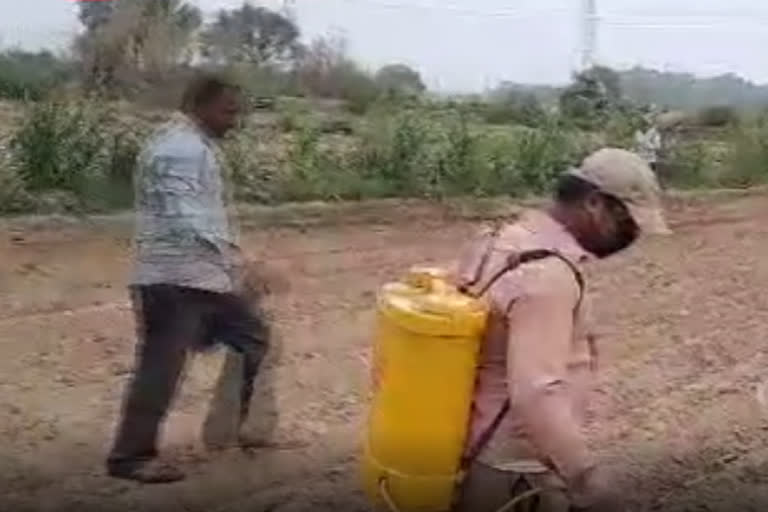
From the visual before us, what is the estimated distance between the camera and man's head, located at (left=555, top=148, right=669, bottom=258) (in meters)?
3.46

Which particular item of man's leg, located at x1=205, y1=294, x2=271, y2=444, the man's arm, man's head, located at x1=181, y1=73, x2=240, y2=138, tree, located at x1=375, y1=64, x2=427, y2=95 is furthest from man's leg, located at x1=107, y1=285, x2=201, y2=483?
tree, located at x1=375, y1=64, x2=427, y2=95

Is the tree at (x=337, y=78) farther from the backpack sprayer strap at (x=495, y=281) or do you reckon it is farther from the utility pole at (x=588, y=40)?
the backpack sprayer strap at (x=495, y=281)

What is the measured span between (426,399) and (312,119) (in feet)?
46.7

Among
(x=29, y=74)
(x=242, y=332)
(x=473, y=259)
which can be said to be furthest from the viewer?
(x=29, y=74)

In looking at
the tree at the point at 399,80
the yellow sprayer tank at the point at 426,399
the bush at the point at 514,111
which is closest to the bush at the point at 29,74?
the tree at the point at 399,80

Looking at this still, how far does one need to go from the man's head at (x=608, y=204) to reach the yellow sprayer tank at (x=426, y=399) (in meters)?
0.24

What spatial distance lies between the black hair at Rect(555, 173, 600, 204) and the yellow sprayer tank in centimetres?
26

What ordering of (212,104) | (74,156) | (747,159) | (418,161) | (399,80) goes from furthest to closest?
(747,159)
(399,80)
(418,161)
(74,156)
(212,104)

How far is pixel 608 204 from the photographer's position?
3.46 metres

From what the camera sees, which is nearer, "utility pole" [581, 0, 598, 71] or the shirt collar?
the shirt collar

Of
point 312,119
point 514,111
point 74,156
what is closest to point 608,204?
point 74,156

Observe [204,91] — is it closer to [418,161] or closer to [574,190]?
[574,190]

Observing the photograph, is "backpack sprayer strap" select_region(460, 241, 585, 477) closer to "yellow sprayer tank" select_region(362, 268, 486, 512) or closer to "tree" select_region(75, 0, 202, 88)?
"yellow sprayer tank" select_region(362, 268, 486, 512)

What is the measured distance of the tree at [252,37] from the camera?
53.9 feet
